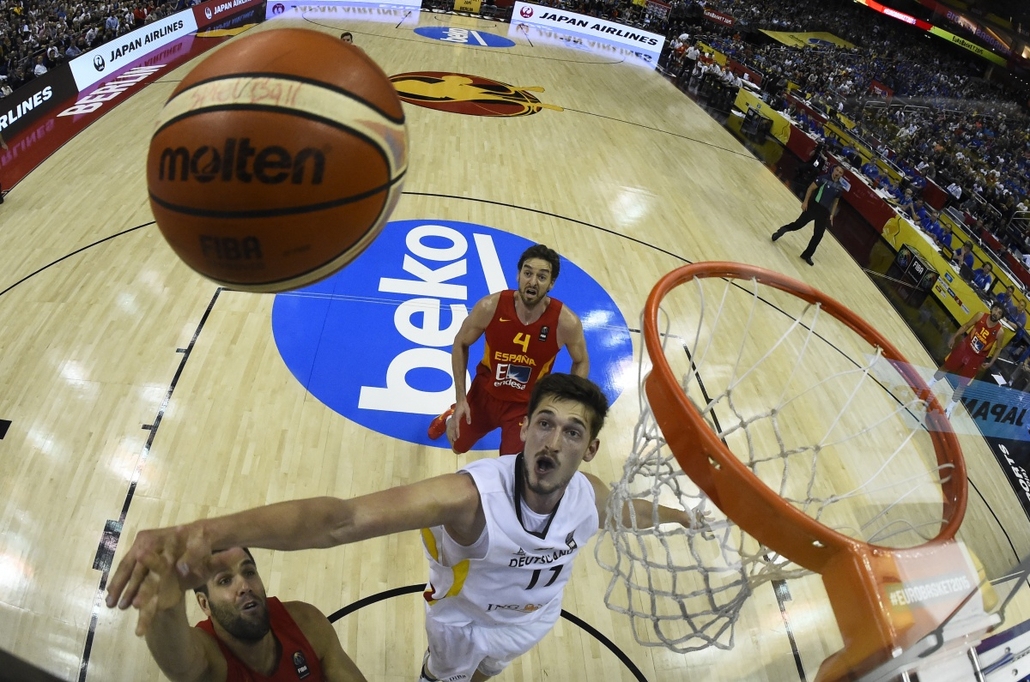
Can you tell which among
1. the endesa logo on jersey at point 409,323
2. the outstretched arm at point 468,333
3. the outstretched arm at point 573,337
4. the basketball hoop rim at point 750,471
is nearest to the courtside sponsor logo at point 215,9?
the endesa logo on jersey at point 409,323

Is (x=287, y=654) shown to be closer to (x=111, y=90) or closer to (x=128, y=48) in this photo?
(x=111, y=90)

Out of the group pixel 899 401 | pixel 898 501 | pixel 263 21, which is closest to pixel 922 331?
pixel 899 401

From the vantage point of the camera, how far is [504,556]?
2.04 meters

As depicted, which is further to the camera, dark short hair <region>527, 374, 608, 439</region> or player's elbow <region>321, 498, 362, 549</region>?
dark short hair <region>527, 374, 608, 439</region>

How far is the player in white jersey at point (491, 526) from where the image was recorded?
1406mm

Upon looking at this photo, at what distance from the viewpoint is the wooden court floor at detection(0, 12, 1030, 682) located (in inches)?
125

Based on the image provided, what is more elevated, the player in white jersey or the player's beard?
the player in white jersey

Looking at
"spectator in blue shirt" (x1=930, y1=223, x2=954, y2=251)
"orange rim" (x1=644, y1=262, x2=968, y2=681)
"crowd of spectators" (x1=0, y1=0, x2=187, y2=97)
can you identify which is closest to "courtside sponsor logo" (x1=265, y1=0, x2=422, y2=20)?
"crowd of spectators" (x1=0, y1=0, x2=187, y2=97)

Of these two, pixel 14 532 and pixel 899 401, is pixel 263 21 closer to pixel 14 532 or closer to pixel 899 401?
pixel 14 532

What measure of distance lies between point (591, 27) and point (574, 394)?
763 inches

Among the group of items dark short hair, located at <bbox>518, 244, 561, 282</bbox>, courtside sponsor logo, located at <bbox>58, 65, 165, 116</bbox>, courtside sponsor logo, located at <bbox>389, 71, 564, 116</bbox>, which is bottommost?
courtside sponsor logo, located at <bbox>58, 65, 165, 116</bbox>

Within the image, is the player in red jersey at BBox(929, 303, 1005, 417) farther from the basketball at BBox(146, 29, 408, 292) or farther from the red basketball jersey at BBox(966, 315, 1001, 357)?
the basketball at BBox(146, 29, 408, 292)

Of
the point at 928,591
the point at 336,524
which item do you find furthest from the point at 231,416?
the point at 928,591

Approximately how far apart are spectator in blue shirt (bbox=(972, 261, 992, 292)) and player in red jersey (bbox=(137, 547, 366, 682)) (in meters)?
8.11
